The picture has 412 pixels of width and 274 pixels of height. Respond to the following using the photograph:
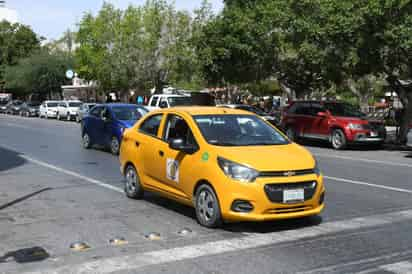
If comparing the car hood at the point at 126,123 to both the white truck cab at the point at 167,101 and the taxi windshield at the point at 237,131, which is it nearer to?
the taxi windshield at the point at 237,131

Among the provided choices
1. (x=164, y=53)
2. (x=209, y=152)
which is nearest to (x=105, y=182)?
(x=209, y=152)

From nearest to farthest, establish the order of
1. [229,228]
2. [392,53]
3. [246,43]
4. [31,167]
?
1. [229,228]
2. [31,167]
3. [392,53]
4. [246,43]

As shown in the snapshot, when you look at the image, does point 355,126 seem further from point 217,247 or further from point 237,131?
point 217,247

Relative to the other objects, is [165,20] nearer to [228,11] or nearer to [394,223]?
[228,11]

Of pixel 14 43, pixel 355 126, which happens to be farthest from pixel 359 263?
pixel 14 43

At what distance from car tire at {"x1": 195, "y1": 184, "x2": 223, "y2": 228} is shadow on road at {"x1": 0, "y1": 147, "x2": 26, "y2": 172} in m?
7.22

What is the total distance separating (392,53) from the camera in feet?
60.2

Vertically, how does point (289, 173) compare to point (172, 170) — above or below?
above

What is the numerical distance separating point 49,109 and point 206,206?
41.1 m

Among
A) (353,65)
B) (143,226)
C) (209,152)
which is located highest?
(353,65)

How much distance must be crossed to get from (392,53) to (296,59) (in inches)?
485

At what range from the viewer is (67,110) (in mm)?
43469

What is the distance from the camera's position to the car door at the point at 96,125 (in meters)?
17.4

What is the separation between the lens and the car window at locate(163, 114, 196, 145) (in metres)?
8.30
